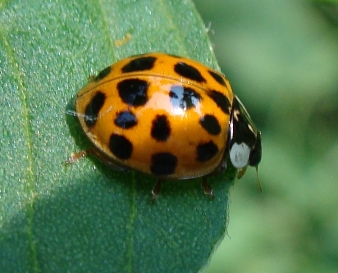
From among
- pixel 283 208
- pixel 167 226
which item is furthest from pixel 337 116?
pixel 167 226

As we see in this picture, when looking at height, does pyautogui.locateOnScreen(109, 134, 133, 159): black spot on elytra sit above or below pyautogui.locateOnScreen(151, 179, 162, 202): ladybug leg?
above

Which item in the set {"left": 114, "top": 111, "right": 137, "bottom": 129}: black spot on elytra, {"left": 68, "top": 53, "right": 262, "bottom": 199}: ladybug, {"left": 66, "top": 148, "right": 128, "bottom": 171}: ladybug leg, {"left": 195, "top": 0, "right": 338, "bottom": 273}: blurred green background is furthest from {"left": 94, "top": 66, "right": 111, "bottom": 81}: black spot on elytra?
{"left": 195, "top": 0, "right": 338, "bottom": 273}: blurred green background

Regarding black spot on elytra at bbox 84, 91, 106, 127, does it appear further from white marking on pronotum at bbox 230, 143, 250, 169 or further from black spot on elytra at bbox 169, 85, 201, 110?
white marking on pronotum at bbox 230, 143, 250, 169

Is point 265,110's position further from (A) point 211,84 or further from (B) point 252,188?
(A) point 211,84

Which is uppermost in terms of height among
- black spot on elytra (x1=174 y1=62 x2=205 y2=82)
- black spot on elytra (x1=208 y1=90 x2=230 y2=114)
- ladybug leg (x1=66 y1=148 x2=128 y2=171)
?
black spot on elytra (x1=174 y1=62 x2=205 y2=82)

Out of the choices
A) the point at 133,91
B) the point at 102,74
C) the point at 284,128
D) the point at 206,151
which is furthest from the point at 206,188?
the point at 284,128

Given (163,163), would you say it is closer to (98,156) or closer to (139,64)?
(98,156)
